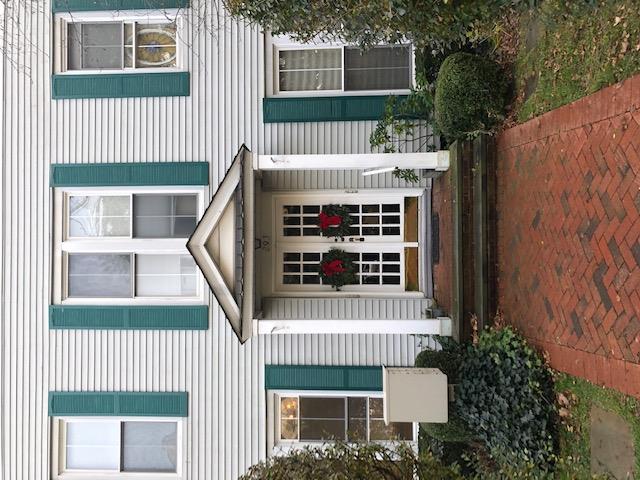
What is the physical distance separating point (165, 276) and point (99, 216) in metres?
1.63

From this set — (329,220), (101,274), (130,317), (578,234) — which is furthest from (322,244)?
(578,234)

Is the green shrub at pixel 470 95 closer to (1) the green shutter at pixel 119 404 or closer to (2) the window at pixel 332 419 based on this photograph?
(2) the window at pixel 332 419

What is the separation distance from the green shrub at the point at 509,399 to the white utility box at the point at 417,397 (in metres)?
0.35

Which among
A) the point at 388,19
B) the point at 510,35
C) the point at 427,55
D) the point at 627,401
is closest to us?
the point at 627,401

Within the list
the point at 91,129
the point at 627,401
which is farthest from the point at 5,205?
the point at 627,401

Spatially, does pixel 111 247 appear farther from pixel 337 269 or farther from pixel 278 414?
pixel 278 414

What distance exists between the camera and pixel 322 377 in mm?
9281

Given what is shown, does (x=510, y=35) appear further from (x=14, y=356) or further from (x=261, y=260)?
(x=14, y=356)

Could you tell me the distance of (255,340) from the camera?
9.40m

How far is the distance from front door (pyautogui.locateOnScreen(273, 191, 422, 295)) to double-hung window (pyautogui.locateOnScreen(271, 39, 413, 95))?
6.44ft

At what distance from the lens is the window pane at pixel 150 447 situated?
9477 millimetres

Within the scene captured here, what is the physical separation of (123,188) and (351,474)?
645 centimetres

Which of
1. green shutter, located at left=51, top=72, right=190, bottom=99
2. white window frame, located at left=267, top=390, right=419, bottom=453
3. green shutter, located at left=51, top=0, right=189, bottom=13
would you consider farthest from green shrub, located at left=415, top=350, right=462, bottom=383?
green shutter, located at left=51, top=0, right=189, bottom=13

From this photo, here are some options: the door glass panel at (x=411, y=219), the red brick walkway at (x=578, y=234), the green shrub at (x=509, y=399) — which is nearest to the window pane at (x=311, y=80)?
the door glass panel at (x=411, y=219)
